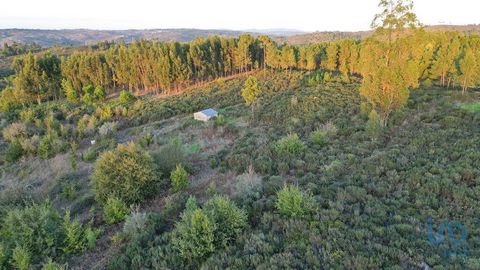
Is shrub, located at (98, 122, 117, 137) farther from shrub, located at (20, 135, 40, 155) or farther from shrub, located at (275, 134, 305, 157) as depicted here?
shrub, located at (275, 134, 305, 157)

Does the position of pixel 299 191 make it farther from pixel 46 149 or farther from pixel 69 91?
pixel 69 91

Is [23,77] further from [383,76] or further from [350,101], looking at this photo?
[383,76]

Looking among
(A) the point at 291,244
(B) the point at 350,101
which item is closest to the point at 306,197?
(A) the point at 291,244

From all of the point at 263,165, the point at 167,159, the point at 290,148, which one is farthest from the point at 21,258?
the point at 290,148

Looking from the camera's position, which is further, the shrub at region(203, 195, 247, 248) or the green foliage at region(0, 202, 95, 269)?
the green foliage at region(0, 202, 95, 269)

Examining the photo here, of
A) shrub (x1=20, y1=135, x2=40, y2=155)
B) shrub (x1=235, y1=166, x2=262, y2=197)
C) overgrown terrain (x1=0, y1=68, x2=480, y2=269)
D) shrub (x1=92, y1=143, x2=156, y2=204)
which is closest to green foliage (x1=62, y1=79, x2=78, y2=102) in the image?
shrub (x1=20, y1=135, x2=40, y2=155)
